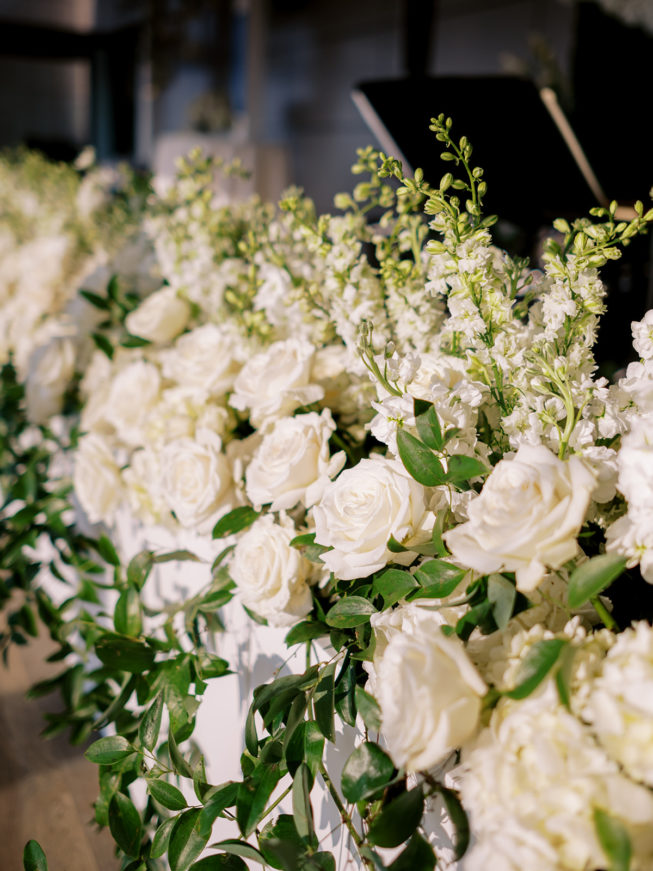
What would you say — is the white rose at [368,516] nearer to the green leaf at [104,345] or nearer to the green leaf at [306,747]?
the green leaf at [306,747]

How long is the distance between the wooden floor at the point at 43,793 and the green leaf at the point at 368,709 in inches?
33.7

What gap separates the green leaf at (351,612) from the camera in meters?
0.62

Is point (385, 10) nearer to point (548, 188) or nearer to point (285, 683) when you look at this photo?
point (548, 188)

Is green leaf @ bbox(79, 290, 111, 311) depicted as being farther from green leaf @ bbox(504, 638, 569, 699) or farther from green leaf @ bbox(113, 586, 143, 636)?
green leaf @ bbox(504, 638, 569, 699)

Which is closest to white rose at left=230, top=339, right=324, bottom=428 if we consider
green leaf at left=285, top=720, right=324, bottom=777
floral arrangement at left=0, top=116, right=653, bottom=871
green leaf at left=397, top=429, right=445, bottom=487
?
floral arrangement at left=0, top=116, right=653, bottom=871

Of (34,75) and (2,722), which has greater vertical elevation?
(34,75)

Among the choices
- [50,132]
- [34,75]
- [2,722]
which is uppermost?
[34,75]

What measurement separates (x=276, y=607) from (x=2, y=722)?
128 cm

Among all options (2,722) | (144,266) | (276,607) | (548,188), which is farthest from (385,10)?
(276,607)

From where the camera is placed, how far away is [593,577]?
49 centimetres

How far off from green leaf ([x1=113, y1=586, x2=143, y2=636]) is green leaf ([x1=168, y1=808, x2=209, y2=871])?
0.92 feet

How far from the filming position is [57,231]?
81.0 inches

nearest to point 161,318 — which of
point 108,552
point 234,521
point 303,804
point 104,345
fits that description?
point 104,345

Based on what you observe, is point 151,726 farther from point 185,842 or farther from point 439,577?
point 439,577
